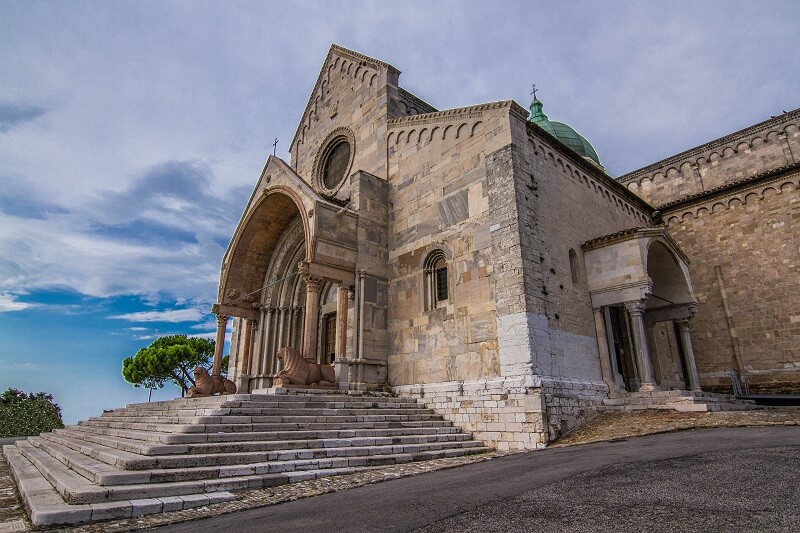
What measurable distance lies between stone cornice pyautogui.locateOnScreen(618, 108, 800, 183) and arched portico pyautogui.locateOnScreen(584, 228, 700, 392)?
8.35m

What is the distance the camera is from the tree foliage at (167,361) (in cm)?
3150

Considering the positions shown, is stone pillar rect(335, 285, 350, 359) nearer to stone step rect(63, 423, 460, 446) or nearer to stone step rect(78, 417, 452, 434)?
stone step rect(78, 417, 452, 434)

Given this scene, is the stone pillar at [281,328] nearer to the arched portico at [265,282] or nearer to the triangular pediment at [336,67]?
the arched portico at [265,282]

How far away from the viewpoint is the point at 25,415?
25.3 meters

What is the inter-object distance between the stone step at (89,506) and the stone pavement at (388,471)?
0.12 metres

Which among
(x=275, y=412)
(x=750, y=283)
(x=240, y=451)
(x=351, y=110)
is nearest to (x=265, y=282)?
(x=351, y=110)

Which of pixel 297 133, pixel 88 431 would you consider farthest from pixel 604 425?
pixel 297 133

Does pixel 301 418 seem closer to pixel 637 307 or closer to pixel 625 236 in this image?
pixel 637 307

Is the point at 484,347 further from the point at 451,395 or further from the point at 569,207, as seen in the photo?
the point at 569,207

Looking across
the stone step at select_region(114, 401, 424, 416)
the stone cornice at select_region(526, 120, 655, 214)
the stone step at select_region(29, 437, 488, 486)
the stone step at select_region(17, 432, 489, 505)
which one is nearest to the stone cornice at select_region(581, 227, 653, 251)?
the stone cornice at select_region(526, 120, 655, 214)

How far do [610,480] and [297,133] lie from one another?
789 inches

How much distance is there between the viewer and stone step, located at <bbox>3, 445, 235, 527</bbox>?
4480mm

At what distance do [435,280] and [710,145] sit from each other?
1534cm

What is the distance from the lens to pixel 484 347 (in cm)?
1163
